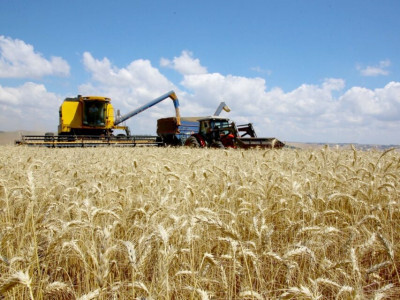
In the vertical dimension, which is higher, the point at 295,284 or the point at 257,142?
the point at 257,142

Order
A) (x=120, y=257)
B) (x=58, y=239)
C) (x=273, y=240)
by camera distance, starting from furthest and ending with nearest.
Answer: (x=273, y=240), (x=120, y=257), (x=58, y=239)

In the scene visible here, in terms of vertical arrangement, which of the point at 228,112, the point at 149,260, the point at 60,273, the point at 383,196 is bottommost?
the point at 60,273

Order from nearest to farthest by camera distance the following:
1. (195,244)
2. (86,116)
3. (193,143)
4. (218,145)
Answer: (195,244) < (218,145) < (193,143) < (86,116)

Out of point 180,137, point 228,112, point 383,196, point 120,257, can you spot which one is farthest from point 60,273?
point 228,112

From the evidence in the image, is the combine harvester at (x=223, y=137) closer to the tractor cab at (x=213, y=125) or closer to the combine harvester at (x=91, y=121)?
the tractor cab at (x=213, y=125)

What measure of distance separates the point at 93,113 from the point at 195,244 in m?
17.9

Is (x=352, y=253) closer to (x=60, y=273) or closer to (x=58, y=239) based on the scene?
(x=58, y=239)

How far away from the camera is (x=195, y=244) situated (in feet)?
6.81

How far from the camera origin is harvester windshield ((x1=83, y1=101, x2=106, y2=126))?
719 inches

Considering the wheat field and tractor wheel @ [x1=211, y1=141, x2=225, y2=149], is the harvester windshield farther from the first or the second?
the wheat field

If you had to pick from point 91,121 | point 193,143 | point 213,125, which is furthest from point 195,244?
point 91,121

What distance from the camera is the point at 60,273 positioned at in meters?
2.01

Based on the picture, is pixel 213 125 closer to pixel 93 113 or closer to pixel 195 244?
pixel 93 113

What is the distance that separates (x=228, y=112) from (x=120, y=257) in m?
25.0
